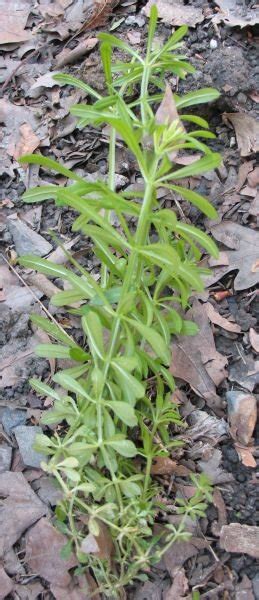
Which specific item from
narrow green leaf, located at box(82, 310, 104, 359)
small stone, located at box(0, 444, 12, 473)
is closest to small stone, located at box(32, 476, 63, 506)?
small stone, located at box(0, 444, 12, 473)

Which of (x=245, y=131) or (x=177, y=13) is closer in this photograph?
(x=245, y=131)

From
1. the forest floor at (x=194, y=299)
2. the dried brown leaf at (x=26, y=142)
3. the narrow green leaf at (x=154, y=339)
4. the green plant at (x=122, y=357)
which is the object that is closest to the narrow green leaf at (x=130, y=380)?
the green plant at (x=122, y=357)

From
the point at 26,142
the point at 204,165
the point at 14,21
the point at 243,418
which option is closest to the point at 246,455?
the point at 243,418

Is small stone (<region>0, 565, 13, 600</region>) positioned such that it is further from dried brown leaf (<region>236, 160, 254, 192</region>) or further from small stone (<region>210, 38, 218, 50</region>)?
small stone (<region>210, 38, 218, 50</region>)

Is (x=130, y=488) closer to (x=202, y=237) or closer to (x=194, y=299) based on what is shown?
(x=202, y=237)

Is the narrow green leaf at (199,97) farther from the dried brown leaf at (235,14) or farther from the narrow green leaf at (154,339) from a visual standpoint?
the dried brown leaf at (235,14)

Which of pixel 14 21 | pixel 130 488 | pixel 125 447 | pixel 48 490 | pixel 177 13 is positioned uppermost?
pixel 177 13

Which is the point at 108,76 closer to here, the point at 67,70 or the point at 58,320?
the point at 58,320
